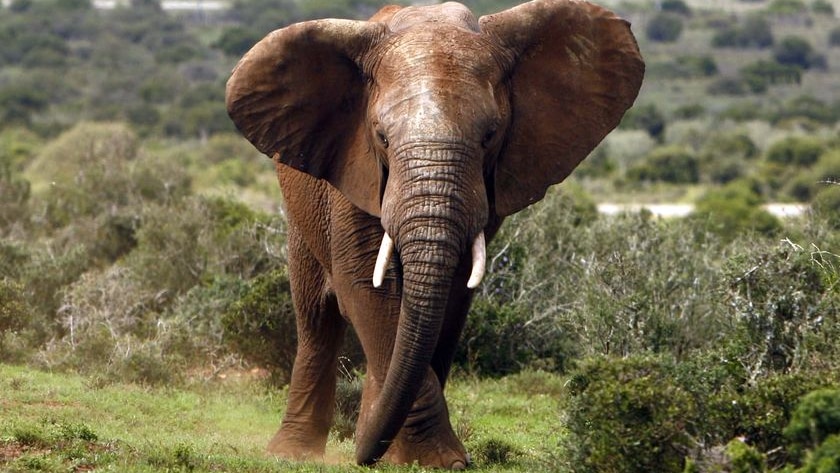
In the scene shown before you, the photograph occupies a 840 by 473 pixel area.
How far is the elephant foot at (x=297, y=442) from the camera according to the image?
9.51 meters

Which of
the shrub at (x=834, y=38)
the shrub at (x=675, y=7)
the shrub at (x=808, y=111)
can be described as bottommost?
the shrub at (x=675, y=7)

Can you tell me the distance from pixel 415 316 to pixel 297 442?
8.66ft

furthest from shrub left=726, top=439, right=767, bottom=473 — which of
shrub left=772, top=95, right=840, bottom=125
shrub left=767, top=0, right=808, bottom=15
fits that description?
shrub left=767, top=0, right=808, bottom=15

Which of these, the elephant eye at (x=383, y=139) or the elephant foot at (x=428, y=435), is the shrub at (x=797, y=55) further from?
the elephant eye at (x=383, y=139)

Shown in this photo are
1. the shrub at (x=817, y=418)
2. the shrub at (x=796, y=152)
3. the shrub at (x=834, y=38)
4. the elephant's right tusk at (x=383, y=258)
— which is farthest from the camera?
the shrub at (x=834, y=38)

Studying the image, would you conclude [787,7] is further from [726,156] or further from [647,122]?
[726,156]

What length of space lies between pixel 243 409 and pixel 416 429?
3567 millimetres

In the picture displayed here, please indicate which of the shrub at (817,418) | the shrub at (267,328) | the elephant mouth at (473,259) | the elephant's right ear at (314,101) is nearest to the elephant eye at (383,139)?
the elephant's right ear at (314,101)

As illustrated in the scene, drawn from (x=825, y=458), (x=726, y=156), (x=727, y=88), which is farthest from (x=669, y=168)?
(x=825, y=458)

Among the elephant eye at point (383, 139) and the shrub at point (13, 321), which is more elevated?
the elephant eye at point (383, 139)

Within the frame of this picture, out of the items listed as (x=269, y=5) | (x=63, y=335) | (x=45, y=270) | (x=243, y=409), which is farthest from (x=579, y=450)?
(x=269, y=5)

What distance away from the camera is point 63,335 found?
45.1ft

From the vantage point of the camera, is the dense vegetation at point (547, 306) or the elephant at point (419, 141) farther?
the elephant at point (419, 141)

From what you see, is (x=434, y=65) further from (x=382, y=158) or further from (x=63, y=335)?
(x=63, y=335)
